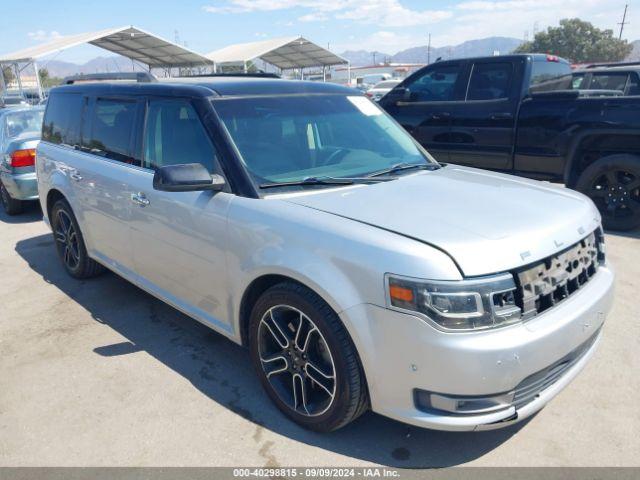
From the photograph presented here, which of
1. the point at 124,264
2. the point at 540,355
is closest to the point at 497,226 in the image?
the point at 540,355

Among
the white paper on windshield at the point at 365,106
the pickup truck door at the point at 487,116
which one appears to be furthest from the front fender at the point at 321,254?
the pickup truck door at the point at 487,116

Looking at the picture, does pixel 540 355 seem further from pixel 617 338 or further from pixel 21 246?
pixel 21 246

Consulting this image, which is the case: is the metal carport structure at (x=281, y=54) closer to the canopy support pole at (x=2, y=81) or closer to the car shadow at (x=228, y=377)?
the canopy support pole at (x=2, y=81)

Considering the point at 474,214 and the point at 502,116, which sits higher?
the point at 502,116

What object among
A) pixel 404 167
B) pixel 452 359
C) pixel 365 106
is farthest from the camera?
pixel 365 106

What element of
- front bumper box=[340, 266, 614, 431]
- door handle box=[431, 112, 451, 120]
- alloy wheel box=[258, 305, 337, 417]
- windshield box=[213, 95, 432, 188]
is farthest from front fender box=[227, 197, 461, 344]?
door handle box=[431, 112, 451, 120]

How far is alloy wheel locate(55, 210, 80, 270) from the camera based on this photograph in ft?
16.7

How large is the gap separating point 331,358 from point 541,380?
99 centimetres

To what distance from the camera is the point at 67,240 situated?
5.19 m

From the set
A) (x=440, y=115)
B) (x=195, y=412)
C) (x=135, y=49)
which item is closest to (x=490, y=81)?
(x=440, y=115)

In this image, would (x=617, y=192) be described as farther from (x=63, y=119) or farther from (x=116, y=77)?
(x=63, y=119)

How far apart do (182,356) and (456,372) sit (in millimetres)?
2166

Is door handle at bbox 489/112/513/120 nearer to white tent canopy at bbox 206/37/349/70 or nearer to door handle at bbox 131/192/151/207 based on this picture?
door handle at bbox 131/192/151/207

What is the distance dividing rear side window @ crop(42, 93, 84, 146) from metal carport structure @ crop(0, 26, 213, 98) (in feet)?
79.0
